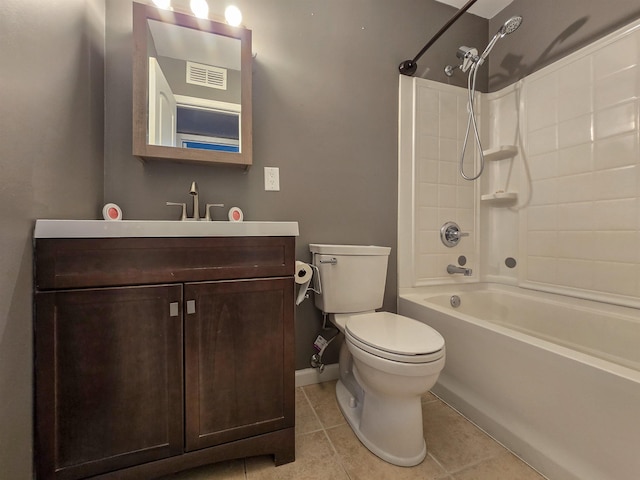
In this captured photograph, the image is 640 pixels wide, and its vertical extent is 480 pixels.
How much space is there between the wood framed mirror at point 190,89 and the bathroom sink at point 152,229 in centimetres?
51

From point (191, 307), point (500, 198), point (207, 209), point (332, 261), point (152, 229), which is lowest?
point (191, 307)

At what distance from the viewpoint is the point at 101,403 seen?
754 mm

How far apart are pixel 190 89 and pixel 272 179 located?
0.57 m

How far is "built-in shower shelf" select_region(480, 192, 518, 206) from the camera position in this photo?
5.63 feet

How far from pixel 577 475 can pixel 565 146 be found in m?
1.54

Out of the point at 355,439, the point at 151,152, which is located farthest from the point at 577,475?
the point at 151,152

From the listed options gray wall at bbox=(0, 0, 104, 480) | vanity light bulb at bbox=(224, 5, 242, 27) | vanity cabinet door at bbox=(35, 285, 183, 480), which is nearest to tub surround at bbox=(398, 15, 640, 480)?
vanity light bulb at bbox=(224, 5, 242, 27)

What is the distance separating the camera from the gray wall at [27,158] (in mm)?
621

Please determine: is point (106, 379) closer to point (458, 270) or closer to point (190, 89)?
point (190, 89)

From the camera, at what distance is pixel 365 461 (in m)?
0.98

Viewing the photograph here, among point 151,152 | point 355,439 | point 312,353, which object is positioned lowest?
point 355,439

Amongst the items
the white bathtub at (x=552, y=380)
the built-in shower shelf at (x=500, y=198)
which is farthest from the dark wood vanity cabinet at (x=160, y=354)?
the built-in shower shelf at (x=500, y=198)

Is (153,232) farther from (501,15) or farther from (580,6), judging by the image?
(501,15)

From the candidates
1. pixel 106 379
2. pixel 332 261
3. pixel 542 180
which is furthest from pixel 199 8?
pixel 542 180
